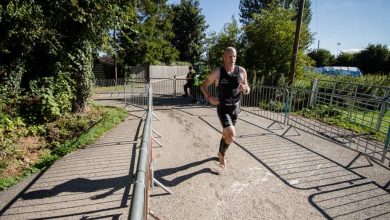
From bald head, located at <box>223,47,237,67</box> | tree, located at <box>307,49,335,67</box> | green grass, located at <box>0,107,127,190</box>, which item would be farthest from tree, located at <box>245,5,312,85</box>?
tree, located at <box>307,49,335,67</box>

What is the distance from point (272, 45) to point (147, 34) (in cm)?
1575

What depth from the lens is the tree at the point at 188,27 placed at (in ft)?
143

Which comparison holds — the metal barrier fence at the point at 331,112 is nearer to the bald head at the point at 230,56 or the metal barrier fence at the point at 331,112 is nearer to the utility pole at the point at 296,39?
the utility pole at the point at 296,39

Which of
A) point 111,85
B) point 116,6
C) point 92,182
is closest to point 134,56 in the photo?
point 111,85

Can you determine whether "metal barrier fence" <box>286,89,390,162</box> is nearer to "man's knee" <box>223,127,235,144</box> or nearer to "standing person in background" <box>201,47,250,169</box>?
"standing person in background" <box>201,47,250,169</box>

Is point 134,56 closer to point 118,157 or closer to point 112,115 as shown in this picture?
point 112,115

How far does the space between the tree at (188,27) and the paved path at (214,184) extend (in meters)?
38.0

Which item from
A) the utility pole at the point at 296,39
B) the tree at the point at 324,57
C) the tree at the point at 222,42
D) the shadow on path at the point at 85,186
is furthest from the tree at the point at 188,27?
the shadow on path at the point at 85,186

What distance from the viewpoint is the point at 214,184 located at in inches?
174

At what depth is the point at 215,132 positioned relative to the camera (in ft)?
25.6

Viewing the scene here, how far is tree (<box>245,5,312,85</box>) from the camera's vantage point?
1498cm

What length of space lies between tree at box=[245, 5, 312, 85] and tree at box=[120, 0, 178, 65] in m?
13.3

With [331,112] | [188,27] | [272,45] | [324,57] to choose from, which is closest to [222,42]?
[272,45]

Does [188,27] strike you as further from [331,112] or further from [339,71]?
[331,112]
